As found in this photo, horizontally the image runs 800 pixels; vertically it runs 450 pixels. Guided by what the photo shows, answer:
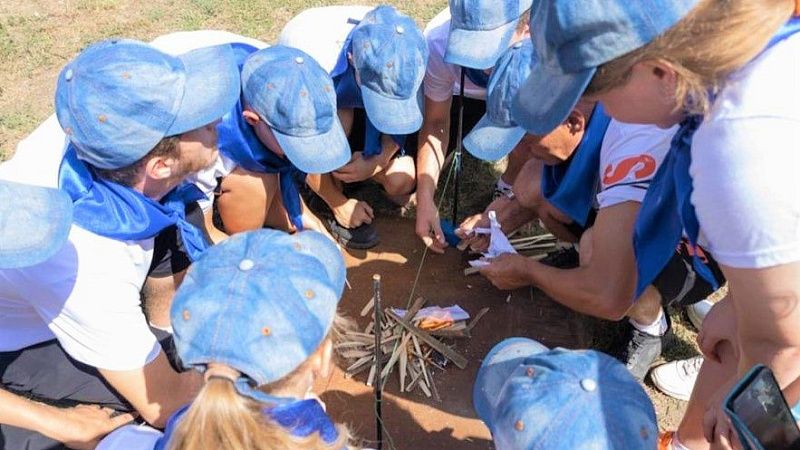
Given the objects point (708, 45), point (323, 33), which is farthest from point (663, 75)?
point (323, 33)

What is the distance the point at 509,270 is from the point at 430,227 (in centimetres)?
79

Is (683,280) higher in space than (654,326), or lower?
higher

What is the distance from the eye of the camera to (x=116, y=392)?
3.18m

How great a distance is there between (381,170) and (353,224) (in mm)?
416

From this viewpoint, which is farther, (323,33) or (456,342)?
(323,33)

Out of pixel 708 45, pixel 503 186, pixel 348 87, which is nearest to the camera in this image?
pixel 708 45

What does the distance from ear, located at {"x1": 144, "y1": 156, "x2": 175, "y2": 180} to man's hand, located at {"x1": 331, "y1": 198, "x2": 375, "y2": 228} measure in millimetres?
1940

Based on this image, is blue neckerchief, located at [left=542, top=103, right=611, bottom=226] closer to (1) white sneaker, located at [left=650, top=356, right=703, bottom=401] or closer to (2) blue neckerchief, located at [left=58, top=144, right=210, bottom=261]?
(1) white sneaker, located at [left=650, top=356, right=703, bottom=401]

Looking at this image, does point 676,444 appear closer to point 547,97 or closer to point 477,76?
point 547,97

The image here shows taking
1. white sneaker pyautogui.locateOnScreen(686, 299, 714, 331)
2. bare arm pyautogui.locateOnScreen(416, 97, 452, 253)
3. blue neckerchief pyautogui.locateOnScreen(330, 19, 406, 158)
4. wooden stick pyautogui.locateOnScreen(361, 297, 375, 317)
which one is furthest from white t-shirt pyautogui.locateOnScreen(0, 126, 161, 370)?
white sneaker pyautogui.locateOnScreen(686, 299, 714, 331)

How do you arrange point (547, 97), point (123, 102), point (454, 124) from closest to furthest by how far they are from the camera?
point (547, 97) → point (123, 102) → point (454, 124)

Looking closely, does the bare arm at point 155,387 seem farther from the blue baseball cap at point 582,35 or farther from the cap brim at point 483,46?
the cap brim at point 483,46

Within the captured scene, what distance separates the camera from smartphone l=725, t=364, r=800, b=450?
1.97 meters

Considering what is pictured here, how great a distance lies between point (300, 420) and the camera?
6.91 feet
